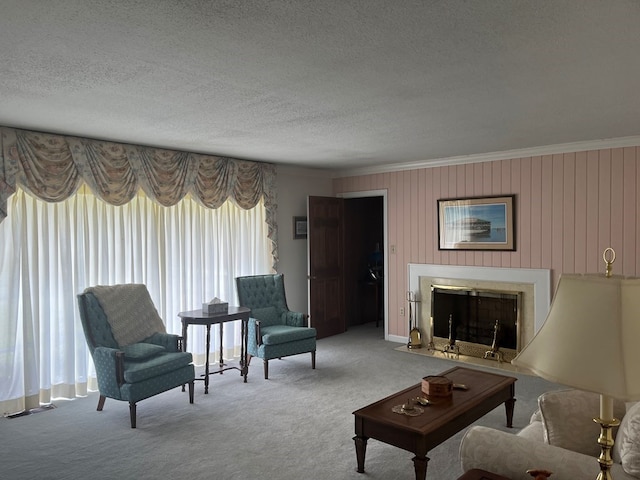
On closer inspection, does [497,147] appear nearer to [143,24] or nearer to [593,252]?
[593,252]

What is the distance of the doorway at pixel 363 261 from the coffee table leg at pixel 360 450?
192 inches

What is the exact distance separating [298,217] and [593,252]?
380 cm

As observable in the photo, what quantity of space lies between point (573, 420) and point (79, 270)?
439cm

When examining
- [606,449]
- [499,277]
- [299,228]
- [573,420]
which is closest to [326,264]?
[299,228]

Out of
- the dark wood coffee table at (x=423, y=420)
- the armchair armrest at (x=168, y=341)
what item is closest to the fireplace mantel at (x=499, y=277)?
the dark wood coffee table at (x=423, y=420)

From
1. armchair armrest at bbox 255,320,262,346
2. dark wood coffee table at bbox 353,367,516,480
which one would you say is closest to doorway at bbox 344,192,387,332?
armchair armrest at bbox 255,320,262,346

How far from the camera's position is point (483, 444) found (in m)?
2.17

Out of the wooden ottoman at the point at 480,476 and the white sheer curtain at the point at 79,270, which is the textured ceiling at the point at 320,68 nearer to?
the white sheer curtain at the point at 79,270

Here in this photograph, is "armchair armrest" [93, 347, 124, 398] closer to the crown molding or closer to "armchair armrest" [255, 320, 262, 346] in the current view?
"armchair armrest" [255, 320, 262, 346]

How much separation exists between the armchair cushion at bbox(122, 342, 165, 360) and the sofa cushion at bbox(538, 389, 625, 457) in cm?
321

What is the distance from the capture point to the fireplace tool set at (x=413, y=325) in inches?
252

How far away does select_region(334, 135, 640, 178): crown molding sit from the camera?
4.97 m

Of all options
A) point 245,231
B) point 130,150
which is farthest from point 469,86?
point 245,231

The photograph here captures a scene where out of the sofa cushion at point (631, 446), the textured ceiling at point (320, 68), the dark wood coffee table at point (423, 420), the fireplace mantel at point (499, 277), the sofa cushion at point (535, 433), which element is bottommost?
the dark wood coffee table at point (423, 420)
